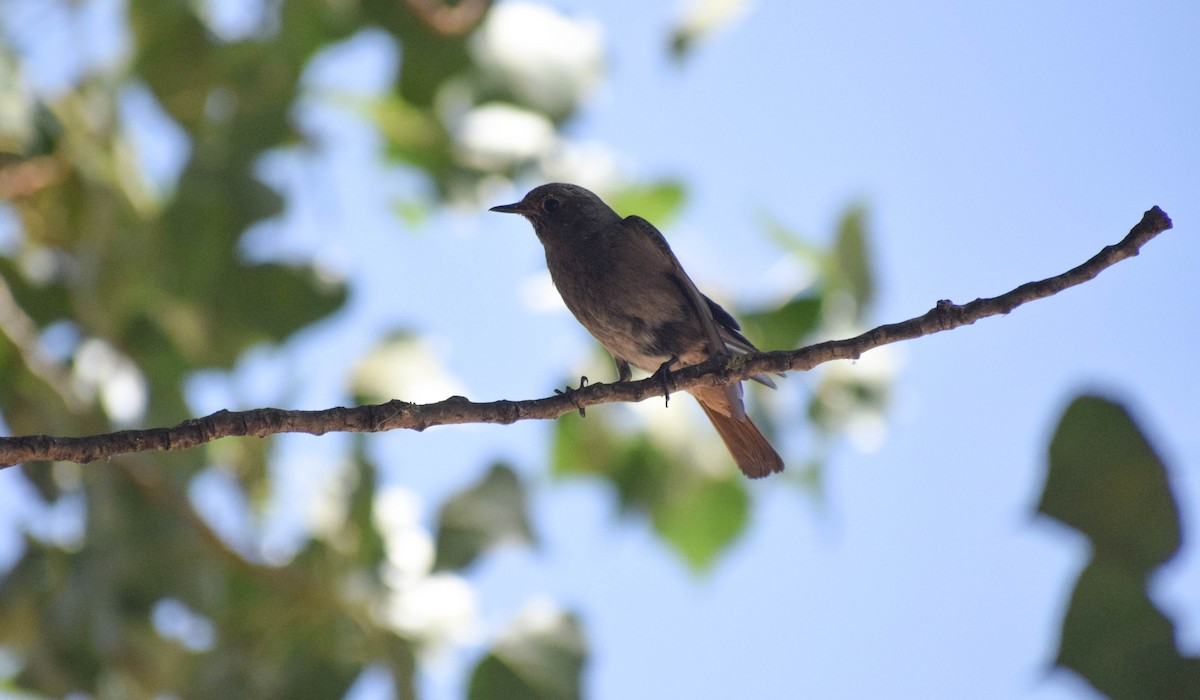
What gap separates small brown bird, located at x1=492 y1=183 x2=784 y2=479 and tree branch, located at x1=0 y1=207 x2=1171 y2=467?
4.43 feet

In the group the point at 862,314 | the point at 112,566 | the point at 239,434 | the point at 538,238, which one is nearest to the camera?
the point at 239,434

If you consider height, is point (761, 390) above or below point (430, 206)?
below

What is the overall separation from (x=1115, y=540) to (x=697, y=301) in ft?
6.36

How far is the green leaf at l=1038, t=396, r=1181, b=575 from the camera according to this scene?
2631mm

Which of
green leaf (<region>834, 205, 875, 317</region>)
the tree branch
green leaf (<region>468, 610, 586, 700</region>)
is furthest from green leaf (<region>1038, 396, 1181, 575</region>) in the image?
green leaf (<region>834, 205, 875, 317</region>)

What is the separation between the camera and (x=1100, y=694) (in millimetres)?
2631

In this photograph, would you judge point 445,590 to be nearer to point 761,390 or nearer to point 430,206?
point 761,390

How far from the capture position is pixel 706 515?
20.8 feet

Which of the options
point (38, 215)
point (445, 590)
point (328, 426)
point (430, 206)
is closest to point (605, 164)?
point (430, 206)

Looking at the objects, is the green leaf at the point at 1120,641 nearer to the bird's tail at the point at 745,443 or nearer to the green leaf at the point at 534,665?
the bird's tail at the point at 745,443

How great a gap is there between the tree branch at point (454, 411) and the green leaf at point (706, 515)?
138 inches

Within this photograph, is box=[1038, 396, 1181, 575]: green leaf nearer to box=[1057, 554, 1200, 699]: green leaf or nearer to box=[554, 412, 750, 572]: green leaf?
box=[1057, 554, 1200, 699]: green leaf

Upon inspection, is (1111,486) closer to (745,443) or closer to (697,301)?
(745,443)

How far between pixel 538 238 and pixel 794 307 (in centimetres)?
138
